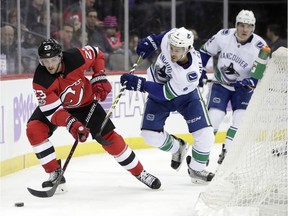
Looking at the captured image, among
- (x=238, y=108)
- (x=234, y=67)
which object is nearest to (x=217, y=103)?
(x=238, y=108)

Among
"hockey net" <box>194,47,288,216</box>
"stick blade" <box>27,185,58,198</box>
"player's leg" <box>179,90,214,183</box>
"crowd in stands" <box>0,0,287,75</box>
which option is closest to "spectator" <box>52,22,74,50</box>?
"crowd in stands" <box>0,0,287,75</box>

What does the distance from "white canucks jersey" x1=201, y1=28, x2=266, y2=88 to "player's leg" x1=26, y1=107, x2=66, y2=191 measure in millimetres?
1520

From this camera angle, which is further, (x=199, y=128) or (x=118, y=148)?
(x=199, y=128)

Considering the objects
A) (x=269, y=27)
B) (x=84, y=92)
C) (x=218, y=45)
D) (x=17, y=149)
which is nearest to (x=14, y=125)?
(x=17, y=149)

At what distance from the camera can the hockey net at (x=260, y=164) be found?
14.3 feet

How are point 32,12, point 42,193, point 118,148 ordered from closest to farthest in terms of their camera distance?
point 42,193 < point 118,148 < point 32,12

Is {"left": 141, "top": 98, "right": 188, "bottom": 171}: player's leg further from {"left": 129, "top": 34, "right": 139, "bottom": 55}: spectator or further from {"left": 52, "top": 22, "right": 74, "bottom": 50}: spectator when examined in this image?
{"left": 129, "top": 34, "right": 139, "bottom": 55}: spectator

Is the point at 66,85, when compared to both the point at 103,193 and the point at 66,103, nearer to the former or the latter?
the point at 66,103

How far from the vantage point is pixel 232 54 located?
6.35 metres

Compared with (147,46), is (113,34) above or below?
below

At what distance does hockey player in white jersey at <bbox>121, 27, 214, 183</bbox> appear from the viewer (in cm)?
536

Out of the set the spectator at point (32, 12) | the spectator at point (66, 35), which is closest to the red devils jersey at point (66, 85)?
the spectator at point (32, 12)

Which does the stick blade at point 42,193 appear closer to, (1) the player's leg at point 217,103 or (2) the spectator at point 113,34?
(1) the player's leg at point 217,103

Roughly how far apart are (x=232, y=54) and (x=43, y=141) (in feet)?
5.47
